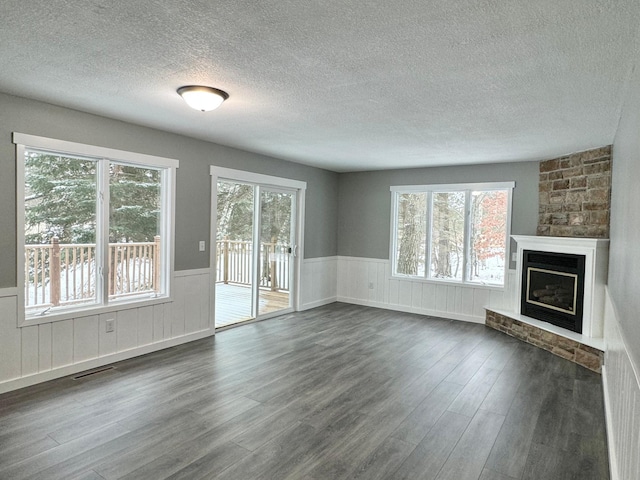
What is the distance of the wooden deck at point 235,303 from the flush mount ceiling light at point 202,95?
10.5 ft

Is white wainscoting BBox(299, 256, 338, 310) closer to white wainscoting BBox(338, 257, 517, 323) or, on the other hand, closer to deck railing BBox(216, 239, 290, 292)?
white wainscoting BBox(338, 257, 517, 323)

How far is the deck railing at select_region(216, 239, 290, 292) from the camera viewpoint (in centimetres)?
551

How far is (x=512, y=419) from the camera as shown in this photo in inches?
118

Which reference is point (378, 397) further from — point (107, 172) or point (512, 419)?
point (107, 172)

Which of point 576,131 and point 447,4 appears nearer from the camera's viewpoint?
point 447,4

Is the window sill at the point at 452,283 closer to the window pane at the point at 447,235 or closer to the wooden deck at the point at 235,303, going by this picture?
the window pane at the point at 447,235

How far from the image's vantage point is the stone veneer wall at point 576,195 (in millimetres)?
4613

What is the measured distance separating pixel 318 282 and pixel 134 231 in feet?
11.5

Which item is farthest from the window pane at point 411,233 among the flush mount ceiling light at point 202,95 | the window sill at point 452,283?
the flush mount ceiling light at point 202,95

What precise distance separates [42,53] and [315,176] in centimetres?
472

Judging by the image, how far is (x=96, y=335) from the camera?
390 centimetres

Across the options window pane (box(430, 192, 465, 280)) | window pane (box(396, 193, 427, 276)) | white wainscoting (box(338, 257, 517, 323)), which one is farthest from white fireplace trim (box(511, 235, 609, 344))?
window pane (box(396, 193, 427, 276))

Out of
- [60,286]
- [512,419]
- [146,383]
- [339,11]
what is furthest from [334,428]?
[60,286]

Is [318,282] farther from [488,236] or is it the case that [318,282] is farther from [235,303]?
[488,236]
